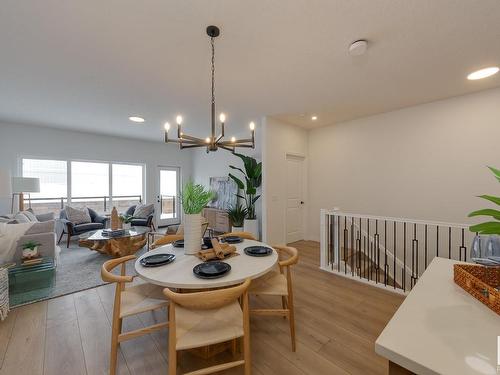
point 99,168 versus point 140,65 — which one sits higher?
point 140,65

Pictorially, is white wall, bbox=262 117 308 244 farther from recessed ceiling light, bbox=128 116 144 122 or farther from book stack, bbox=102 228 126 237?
book stack, bbox=102 228 126 237

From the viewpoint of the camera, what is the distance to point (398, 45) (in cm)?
198

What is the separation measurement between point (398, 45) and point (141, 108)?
363 centimetres

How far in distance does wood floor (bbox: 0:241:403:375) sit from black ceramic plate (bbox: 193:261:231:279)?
2.39 ft

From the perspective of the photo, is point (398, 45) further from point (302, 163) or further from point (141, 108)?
point (141, 108)

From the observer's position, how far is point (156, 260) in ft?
5.40

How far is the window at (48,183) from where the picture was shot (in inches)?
189

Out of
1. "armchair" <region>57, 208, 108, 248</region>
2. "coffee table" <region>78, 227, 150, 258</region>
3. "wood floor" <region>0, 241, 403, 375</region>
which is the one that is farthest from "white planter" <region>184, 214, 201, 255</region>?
"armchair" <region>57, 208, 108, 248</region>

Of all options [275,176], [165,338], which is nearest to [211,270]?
[165,338]

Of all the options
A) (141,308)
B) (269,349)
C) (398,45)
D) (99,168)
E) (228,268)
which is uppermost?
(398,45)

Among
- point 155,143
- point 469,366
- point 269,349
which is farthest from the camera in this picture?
point 155,143

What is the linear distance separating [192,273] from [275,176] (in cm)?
282

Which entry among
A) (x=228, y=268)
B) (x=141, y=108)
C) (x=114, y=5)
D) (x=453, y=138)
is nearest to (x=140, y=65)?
(x=114, y=5)

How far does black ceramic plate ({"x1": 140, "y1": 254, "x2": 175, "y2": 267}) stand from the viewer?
5.23 ft
